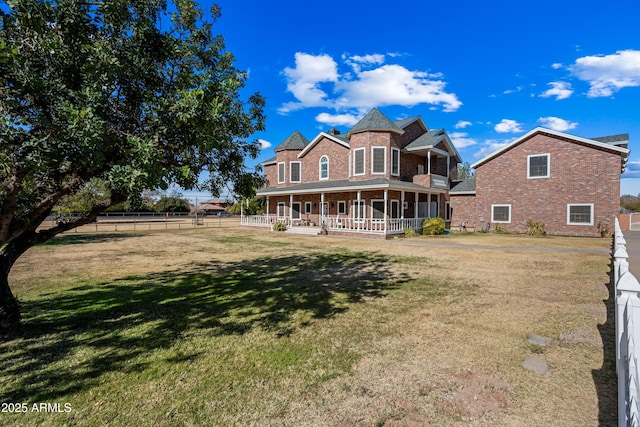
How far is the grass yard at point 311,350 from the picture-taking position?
3.20 meters

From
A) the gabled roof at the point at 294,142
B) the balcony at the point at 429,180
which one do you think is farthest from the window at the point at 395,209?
the gabled roof at the point at 294,142

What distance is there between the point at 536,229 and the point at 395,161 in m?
10.9

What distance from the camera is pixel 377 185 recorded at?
20203 millimetres

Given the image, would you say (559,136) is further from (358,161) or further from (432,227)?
(358,161)

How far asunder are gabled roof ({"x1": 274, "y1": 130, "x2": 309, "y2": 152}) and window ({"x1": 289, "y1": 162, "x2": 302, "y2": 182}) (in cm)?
156

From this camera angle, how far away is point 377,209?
23578 mm

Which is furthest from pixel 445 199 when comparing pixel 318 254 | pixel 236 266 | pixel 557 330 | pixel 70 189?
pixel 70 189

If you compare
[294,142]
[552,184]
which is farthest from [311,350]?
[294,142]

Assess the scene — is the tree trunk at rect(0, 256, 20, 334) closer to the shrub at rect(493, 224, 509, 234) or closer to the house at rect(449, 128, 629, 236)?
the shrub at rect(493, 224, 509, 234)

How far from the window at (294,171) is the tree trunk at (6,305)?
2474cm

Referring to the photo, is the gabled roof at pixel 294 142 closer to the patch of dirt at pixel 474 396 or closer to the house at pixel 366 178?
the house at pixel 366 178

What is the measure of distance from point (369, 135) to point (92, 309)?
20.5m

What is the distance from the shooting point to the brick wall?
19859 millimetres

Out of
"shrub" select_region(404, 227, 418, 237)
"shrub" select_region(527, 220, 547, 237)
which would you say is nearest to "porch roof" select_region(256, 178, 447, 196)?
"shrub" select_region(404, 227, 418, 237)
